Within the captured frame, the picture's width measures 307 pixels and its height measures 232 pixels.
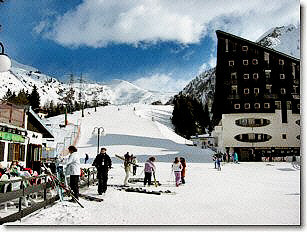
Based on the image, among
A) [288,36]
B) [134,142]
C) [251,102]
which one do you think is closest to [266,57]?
[251,102]

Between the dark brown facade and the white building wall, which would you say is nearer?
the dark brown facade

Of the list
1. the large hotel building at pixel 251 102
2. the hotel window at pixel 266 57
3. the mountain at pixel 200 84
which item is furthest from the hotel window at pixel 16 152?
the hotel window at pixel 266 57

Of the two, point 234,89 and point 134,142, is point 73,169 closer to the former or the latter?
point 234,89

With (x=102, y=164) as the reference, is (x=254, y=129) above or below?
above

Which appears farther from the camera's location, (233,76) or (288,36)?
(233,76)

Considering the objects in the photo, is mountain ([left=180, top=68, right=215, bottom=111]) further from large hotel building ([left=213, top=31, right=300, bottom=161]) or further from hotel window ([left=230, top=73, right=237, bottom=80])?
large hotel building ([left=213, top=31, right=300, bottom=161])

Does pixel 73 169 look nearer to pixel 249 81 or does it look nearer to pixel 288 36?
pixel 288 36

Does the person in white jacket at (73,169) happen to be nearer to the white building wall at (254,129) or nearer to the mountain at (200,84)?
the mountain at (200,84)

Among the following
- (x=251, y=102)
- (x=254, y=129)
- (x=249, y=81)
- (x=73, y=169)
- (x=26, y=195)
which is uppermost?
(x=249, y=81)

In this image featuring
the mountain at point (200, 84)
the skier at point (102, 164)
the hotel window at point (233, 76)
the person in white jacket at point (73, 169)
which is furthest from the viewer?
the hotel window at point (233, 76)

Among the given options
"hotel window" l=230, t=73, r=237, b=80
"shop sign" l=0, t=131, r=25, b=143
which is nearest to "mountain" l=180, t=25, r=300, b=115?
"hotel window" l=230, t=73, r=237, b=80

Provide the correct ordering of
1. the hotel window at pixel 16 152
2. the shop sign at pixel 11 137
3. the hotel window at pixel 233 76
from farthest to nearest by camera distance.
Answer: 1. the hotel window at pixel 233 76
2. the hotel window at pixel 16 152
3. the shop sign at pixel 11 137

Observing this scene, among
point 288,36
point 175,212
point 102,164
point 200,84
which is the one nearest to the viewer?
point 175,212

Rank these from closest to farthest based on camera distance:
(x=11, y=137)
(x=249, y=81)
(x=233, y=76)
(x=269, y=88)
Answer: (x=11, y=137) < (x=269, y=88) < (x=249, y=81) < (x=233, y=76)
